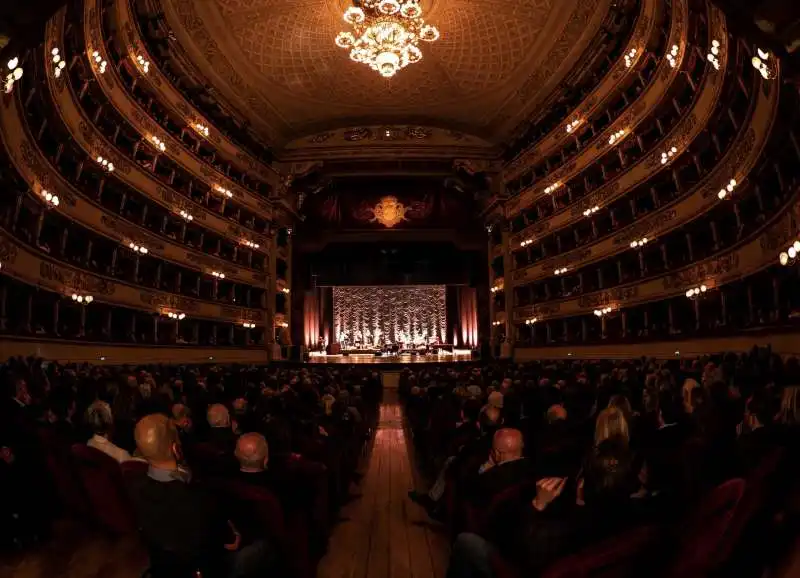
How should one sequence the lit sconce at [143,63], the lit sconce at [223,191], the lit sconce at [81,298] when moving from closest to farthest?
the lit sconce at [81,298], the lit sconce at [143,63], the lit sconce at [223,191]

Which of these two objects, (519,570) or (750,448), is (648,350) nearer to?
(750,448)

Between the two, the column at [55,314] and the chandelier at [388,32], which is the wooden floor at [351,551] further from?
the chandelier at [388,32]

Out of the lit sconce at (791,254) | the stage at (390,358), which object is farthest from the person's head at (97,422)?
→ the stage at (390,358)

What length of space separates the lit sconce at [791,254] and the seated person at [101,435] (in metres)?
11.4

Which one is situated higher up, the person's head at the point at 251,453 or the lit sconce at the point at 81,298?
the lit sconce at the point at 81,298

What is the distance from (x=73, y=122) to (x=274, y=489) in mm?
17295

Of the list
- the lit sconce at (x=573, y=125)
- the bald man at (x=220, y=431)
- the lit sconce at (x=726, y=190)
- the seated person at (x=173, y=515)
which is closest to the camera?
the seated person at (x=173, y=515)

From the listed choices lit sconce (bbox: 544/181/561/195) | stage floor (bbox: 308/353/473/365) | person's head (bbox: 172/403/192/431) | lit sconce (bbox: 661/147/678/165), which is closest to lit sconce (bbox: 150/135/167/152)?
stage floor (bbox: 308/353/473/365)

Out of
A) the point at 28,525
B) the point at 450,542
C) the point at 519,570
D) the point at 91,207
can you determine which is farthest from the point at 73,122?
the point at 519,570

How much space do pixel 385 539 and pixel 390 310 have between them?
110 ft

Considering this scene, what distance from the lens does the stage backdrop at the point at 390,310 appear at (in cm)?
3875

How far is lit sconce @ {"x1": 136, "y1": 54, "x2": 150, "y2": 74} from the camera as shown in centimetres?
2195

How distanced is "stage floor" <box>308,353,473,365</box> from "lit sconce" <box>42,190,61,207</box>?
51.9 ft

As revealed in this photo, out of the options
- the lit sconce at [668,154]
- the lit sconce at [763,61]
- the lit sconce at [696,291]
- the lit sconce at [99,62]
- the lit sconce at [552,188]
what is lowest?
the lit sconce at [696,291]
